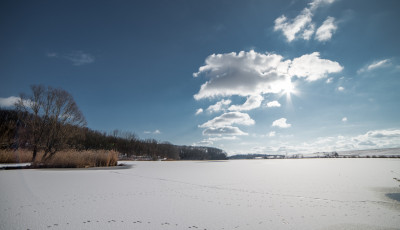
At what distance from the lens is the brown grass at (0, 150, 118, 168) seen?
9542mm

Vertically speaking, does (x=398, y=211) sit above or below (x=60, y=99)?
below

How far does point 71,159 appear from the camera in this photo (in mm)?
9812

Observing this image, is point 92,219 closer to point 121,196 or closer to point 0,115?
point 121,196

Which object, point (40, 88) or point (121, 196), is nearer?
point (121, 196)

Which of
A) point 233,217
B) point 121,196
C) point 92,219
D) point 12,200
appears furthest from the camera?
point 121,196

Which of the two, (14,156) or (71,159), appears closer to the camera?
(71,159)

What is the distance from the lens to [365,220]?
1.98m

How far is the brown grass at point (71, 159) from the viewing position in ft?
31.3

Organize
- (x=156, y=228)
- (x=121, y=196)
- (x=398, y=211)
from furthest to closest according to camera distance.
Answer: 1. (x=121, y=196)
2. (x=398, y=211)
3. (x=156, y=228)

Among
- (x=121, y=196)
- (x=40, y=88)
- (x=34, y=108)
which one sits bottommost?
(x=121, y=196)

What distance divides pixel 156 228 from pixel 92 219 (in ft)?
2.39

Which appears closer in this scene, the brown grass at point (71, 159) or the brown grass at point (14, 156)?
the brown grass at point (71, 159)

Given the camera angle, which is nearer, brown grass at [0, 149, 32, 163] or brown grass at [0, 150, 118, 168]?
brown grass at [0, 150, 118, 168]

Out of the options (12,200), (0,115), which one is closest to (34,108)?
(12,200)
